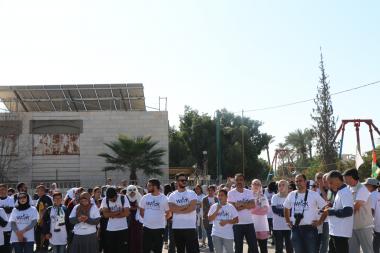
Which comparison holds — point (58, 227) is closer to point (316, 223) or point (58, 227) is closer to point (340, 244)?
point (316, 223)

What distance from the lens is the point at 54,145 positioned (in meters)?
49.9

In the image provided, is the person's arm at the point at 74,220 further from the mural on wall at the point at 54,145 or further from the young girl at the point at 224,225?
the mural on wall at the point at 54,145

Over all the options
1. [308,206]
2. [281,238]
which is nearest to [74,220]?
[281,238]

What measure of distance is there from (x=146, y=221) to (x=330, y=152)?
51668 mm

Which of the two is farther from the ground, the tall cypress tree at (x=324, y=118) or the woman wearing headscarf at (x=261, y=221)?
the tall cypress tree at (x=324, y=118)

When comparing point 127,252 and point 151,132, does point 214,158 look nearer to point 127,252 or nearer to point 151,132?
point 151,132

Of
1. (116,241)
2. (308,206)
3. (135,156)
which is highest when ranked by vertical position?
(135,156)

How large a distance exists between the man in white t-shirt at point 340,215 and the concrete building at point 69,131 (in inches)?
1600

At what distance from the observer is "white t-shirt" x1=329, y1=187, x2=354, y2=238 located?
28.2 ft

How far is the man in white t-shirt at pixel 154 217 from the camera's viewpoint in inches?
447

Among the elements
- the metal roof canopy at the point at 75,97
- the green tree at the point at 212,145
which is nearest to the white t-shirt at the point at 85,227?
the metal roof canopy at the point at 75,97

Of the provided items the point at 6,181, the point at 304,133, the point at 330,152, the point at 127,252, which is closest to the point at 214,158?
the point at 330,152

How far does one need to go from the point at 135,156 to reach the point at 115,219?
108 ft

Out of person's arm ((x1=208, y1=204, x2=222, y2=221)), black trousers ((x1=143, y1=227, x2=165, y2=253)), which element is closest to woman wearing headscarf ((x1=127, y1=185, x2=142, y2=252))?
black trousers ((x1=143, y1=227, x2=165, y2=253))
